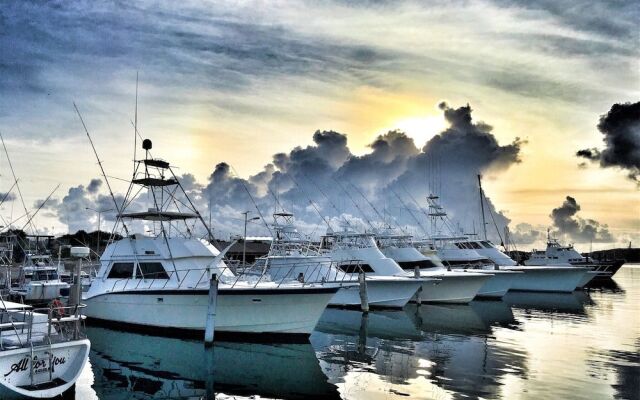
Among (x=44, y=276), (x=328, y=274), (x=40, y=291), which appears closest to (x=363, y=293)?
(x=328, y=274)

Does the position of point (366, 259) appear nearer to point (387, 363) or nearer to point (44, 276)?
point (387, 363)

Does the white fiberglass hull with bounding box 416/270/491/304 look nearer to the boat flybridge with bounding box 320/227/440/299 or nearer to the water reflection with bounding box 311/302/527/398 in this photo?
the boat flybridge with bounding box 320/227/440/299

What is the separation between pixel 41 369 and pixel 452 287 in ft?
93.9

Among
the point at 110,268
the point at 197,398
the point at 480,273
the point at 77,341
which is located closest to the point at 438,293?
the point at 480,273

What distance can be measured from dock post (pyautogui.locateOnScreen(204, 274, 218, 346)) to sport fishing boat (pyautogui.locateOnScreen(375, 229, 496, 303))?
1664cm

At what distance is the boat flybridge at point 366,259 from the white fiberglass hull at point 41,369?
20419 millimetres

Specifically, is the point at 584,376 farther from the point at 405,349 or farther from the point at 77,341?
the point at 77,341

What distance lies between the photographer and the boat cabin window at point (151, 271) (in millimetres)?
22592

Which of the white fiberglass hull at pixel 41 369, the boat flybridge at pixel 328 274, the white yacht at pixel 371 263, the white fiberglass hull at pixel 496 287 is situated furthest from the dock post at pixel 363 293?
the white fiberglass hull at pixel 41 369

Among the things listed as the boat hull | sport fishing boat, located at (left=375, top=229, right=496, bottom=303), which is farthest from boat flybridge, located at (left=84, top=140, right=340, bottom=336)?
the boat hull

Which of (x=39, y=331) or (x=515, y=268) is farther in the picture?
(x=515, y=268)

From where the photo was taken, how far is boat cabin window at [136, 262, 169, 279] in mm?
22592

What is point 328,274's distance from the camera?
100.0ft

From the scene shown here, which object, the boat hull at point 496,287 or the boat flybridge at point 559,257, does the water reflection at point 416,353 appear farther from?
the boat flybridge at point 559,257
